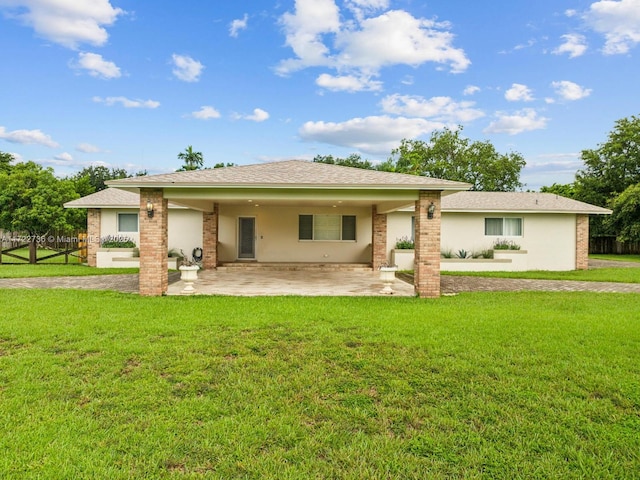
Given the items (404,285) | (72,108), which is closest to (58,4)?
(72,108)

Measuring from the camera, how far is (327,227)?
57.7 feet

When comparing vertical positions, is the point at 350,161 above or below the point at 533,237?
above

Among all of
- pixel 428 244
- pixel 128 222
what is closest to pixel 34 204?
pixel 128 222

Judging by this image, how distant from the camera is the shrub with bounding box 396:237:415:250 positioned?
55.9 feet

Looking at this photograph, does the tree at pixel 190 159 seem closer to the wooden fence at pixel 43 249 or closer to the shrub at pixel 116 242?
the wooden fence at pixel 43 249

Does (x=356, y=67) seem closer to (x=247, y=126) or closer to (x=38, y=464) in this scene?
(x=247, y=126)

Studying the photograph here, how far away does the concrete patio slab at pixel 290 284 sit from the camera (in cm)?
1049

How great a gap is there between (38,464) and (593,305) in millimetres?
10307

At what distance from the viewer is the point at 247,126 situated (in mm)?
25797

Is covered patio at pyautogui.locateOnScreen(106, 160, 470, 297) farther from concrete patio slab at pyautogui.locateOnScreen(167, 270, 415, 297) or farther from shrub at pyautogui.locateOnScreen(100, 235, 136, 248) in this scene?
shrub at pyautogui.locateOnScreen(100, 235, 136, 248)

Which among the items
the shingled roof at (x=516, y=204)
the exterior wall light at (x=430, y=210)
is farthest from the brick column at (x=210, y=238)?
the shingled roof at (x=516, y=204)

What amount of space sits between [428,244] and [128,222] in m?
14.0

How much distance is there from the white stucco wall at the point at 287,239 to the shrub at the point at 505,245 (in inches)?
230

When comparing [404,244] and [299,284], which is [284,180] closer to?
[299,284]
